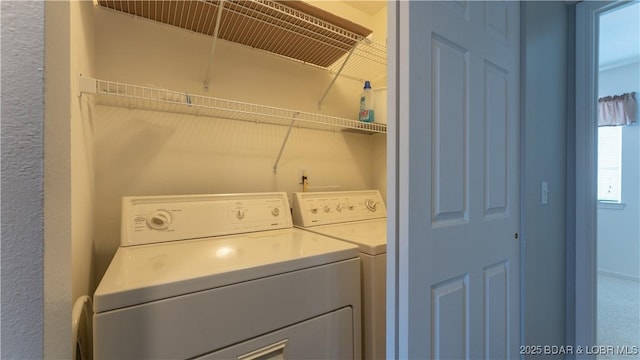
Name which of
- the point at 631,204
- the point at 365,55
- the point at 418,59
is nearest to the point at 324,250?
the point at 418,59

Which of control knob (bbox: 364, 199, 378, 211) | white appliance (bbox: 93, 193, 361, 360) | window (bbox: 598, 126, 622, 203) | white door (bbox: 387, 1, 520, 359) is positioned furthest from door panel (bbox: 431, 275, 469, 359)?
window (bbox: 598, 126, 622, 203)

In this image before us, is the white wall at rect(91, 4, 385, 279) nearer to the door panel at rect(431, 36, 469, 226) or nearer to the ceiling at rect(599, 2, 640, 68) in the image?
the door panel at rect(431, 36, 469, 226)

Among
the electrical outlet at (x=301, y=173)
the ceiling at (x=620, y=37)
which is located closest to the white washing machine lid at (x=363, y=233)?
the electrical outlet at (x=301, y=173)

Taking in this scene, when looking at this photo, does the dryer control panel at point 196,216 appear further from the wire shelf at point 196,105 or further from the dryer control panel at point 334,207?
the wire shelf at point 196,105

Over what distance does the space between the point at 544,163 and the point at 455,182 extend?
2.80 ft

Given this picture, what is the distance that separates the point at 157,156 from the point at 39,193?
113 centimetres

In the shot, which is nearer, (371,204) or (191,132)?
(191,132)

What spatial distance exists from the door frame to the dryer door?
1409 millimetres

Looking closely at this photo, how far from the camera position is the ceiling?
2.41 metres

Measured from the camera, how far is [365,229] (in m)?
1.50

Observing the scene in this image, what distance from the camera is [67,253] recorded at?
45 cm

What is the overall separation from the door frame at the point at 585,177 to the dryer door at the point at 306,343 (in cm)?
141

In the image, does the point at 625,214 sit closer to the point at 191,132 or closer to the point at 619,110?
the point at 619,110

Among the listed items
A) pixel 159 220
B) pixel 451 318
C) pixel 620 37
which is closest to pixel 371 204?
pixel 451 318
